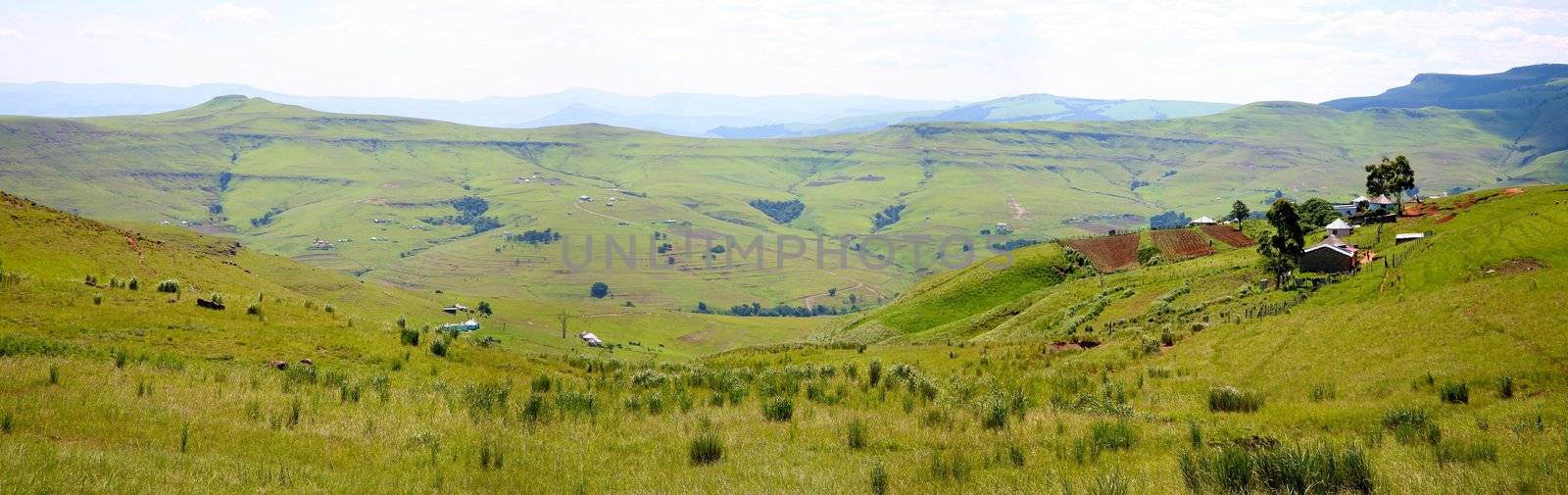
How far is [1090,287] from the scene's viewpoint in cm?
6331

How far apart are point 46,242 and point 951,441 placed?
50588 millimetres

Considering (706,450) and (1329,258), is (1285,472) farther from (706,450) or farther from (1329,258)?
(1329,258)

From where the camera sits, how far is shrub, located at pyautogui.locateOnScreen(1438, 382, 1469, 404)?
15672 mm

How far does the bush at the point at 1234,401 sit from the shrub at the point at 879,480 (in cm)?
940

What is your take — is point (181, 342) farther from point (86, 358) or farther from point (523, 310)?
point (523, 310)

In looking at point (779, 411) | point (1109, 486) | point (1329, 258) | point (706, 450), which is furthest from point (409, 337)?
point (1329, 258)

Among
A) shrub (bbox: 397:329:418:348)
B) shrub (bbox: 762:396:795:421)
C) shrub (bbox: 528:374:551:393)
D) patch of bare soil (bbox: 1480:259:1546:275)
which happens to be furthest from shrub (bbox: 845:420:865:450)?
patch of bare soil (bbox: 1480:259:1546:275)

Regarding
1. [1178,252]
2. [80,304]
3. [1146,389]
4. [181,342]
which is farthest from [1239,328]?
[1178,252]

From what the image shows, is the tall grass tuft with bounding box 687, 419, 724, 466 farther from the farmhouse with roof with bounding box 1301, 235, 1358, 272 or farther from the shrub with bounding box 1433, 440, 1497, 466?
the farmhouse with roof with bounding box 1301, 235, 1358, 272

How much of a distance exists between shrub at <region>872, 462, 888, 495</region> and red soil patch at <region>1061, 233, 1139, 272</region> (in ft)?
237

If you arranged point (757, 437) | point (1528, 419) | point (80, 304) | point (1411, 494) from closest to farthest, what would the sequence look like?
point (1411, 494), point (1528, 419), point (757, 437), point (80, 304)

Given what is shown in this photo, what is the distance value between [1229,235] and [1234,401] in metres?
76.3

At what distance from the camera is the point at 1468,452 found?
34.6 feet

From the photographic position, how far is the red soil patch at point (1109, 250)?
7975 centimetres
